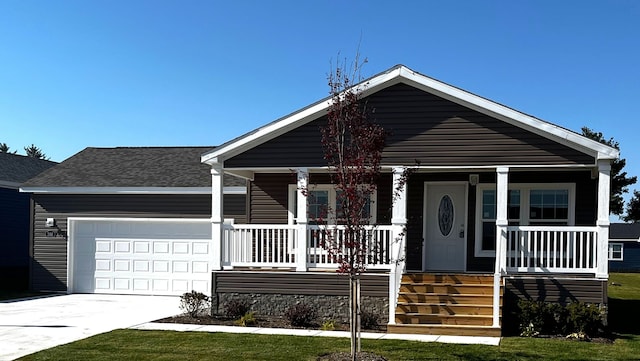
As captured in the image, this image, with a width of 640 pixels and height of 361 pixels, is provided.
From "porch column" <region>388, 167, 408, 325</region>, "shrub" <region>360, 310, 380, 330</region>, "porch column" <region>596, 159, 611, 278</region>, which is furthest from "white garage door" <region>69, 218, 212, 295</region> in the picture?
"porch column" <region>596, 159, 611, 278</region>

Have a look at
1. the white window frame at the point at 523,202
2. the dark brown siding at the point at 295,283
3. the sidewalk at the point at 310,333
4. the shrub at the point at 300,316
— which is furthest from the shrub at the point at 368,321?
the white window frame at the point at 523,202

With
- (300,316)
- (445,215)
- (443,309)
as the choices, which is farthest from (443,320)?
(445,215)

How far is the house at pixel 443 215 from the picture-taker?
1269cm

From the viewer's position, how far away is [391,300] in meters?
12.5

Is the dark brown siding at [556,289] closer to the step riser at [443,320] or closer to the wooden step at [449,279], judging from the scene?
the wooden step at [449,279]

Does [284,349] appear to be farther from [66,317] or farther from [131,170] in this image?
[131,170]

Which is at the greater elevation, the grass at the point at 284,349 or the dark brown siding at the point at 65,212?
the dark brown siding at the point at 65,212

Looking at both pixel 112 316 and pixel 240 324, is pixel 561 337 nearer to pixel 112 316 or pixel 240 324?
pixel 240 324

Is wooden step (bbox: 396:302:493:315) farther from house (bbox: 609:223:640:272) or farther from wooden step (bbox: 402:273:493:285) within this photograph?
house (bbox: 609:223:640:272)

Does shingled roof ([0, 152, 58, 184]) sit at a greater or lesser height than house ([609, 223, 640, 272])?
greater

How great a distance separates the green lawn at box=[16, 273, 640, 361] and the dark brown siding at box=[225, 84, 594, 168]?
11.9 ft

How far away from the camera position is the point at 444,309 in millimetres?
12516

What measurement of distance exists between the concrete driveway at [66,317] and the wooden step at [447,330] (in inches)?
204

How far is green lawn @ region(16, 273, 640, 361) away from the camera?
9.84 meters
